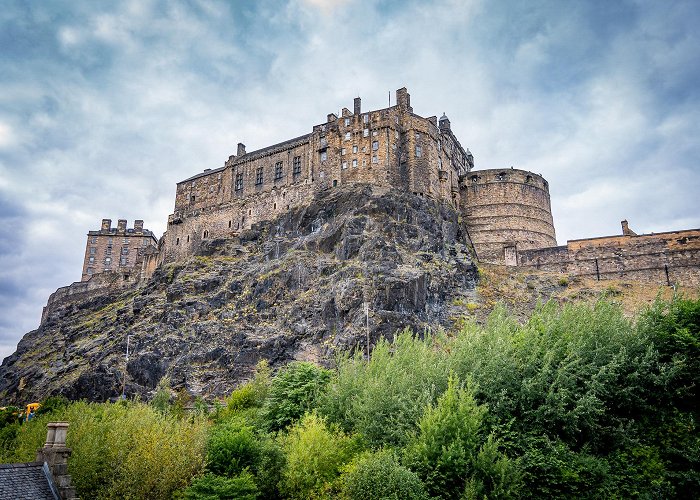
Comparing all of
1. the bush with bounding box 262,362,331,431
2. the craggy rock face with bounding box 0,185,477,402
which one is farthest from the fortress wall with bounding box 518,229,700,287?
the bush with bounding box 262,362,331,431

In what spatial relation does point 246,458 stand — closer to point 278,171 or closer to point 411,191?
point 411,191

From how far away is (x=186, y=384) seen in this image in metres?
43.1

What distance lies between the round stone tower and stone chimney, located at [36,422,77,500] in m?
44.9

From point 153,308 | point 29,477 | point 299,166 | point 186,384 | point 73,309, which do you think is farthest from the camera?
point 73,309

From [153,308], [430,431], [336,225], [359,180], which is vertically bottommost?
[430,431]

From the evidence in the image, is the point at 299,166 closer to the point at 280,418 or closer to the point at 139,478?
the point at 280,418

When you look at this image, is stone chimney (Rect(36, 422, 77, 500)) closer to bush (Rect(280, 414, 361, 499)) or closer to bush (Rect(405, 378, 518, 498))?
bush (Rect(280, 414, 361, 499))

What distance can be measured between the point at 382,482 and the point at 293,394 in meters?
9.67

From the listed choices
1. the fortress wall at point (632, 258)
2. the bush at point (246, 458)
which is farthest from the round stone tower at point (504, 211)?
the bush at point (246, 458)

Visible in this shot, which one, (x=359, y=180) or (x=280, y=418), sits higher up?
(x=359, y=180)

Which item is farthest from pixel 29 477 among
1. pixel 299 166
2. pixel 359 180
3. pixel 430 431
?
pixel 299 166

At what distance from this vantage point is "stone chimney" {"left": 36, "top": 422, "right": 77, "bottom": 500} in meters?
16.5

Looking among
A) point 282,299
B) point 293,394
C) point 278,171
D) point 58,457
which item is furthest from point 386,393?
point 278,171

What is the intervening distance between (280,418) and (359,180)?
30124mm
